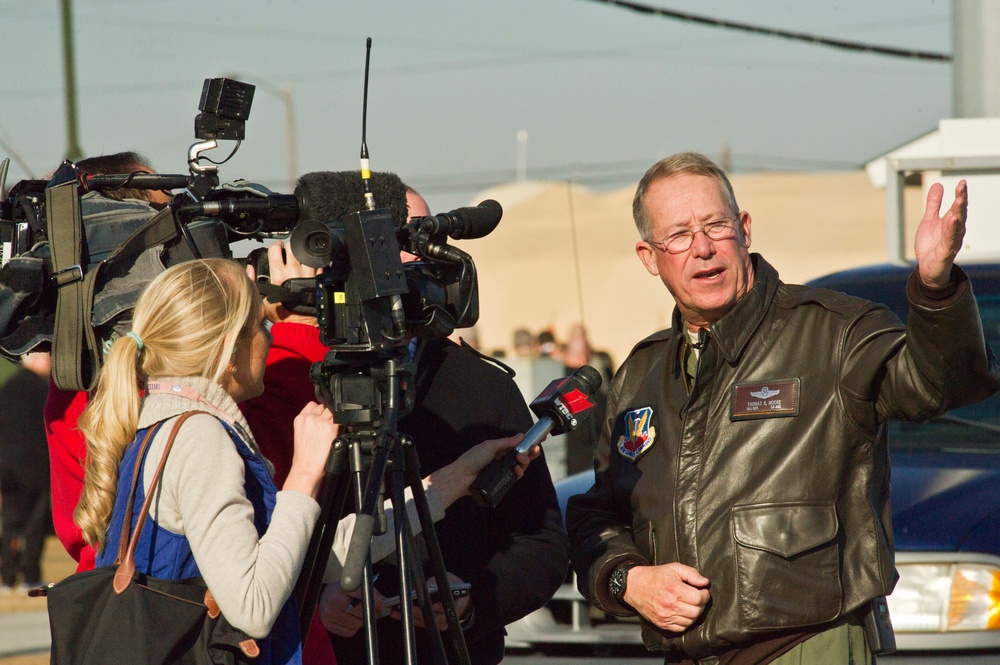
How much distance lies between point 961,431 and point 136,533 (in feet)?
11.5

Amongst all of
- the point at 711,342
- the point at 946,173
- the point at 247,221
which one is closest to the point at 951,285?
the point at 711,342

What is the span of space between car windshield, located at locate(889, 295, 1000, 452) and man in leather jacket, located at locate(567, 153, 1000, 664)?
6.47 feet

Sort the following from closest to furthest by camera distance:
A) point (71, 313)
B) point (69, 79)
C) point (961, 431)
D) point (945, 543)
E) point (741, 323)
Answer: point (71, 313) < point (741, 323) < point (945, 543) < point (961, 431) < point (69, 79)

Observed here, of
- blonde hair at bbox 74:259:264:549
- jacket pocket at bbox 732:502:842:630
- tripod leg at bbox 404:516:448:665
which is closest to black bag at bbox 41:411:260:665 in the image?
blonde hair at bbox 74:259:264:549

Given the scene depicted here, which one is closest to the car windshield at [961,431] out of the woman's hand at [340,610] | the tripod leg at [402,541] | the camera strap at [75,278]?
the woman's hand at [340,610]

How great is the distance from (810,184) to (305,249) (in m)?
70.1

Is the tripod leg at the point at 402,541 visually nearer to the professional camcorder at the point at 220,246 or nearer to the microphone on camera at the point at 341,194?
the professional camcorder at the point at 220,246

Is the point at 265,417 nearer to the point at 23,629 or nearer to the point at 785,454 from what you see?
the point at 785,454

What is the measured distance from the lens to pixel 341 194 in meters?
2.90

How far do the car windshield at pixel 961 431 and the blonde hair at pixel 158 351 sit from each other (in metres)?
3.10

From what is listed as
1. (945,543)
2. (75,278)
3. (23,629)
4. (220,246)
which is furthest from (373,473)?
(23,629)

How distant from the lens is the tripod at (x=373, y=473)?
2.47m

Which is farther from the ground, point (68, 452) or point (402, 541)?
point (68, 452)

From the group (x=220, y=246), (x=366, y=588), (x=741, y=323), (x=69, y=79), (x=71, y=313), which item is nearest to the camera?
(x=366, y=588)
